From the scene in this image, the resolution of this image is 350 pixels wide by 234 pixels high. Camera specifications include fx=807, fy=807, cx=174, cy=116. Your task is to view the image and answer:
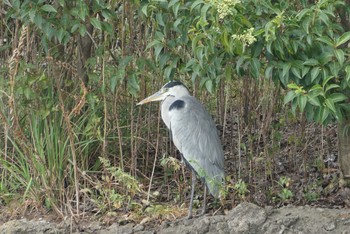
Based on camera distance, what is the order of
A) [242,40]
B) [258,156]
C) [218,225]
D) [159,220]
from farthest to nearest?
1. [258,156]
2. [159,220]
3. [218,225]
4. [242,40]

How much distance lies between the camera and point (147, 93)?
22.2 ft

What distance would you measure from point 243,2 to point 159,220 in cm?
184

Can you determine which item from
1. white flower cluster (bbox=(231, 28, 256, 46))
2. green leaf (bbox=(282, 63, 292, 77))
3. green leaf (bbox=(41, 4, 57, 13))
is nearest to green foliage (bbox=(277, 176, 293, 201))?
green leaf (bbox=(282, 63, 292, 77))

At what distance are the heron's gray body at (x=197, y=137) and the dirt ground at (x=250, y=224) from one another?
0.51m

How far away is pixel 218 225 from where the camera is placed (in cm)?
539

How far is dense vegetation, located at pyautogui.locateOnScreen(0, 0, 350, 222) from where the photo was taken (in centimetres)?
489

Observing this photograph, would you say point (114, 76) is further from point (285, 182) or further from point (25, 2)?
point (285, 182)

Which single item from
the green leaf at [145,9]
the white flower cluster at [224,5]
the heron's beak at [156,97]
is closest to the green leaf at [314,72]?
the white flower cluster at [224,5]

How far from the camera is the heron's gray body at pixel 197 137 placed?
20.0 ft

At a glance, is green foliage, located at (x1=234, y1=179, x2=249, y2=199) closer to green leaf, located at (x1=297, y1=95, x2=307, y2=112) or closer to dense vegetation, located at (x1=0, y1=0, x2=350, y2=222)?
dense vegetation, located at (x1=0, y1=0, x2=350, y2=222)

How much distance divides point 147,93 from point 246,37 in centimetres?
230

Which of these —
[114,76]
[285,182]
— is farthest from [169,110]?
[285,182]

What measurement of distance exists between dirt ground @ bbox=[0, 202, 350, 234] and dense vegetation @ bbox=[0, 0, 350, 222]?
218mm

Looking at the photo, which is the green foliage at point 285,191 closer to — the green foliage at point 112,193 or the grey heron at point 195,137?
the grey heron at point 195,137
